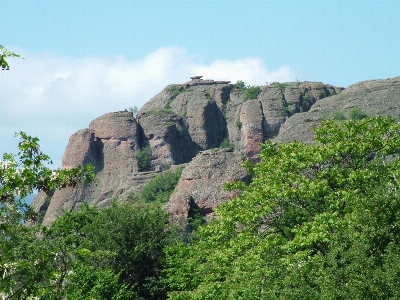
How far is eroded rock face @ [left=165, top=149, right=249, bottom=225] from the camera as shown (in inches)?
3034

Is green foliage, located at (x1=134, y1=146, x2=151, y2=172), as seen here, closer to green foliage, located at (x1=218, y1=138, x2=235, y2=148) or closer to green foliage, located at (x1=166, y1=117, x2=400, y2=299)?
green foliage, located at (x1=218, y1=138, x2=235, y2=148)

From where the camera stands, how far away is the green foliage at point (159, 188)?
4206 inches

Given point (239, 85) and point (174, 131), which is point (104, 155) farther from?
point (239, 85)

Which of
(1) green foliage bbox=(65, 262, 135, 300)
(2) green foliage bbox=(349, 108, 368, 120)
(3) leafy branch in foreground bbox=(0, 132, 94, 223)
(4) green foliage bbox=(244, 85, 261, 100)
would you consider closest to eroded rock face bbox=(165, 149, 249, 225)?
(2) green foliage bbox=(349, 108, 368, 120)

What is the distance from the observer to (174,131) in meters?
129

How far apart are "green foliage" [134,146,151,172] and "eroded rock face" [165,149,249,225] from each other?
129 feet

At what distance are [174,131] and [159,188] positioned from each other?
19999 mm

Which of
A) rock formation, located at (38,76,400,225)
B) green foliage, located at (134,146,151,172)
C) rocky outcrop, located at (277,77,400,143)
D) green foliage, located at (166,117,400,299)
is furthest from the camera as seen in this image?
green foliage, located at (134,146,151,172)

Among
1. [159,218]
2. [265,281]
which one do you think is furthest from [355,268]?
[159,218]

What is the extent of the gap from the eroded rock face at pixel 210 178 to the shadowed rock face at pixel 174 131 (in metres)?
29.7

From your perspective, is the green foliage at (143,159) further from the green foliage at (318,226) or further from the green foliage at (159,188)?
the green foliage at (318,226)

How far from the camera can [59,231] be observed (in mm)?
59125

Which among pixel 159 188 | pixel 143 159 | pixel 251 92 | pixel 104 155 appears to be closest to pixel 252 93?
pixel 251 92

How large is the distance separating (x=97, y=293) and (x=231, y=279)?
381 inches
